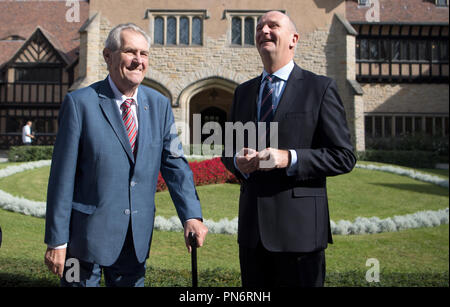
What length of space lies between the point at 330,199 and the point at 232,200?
217 cm

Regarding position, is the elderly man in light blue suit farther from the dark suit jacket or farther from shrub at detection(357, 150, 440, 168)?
shrub at detection(357, 150, 440, 168)

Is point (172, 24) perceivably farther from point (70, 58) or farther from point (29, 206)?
point (29, 206)

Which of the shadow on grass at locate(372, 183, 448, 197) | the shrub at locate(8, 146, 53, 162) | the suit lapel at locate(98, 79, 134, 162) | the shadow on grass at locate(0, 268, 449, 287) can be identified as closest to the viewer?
the suit lapel at locate(98, 79, 134, 162)

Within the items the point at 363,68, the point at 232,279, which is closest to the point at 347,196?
the point at 232,279

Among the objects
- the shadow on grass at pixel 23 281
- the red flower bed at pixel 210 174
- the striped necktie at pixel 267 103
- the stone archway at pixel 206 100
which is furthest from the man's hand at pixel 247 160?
the stone archway at pixel 206 100

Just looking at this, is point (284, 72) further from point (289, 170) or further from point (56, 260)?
point (56, 260)

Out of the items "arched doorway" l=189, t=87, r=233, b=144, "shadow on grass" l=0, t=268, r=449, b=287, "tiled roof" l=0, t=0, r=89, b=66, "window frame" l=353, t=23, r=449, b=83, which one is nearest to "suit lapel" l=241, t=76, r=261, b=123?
"shadow on grass" l=0, t=268, r=449, b=287

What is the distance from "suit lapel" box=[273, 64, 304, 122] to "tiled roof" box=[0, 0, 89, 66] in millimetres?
21848

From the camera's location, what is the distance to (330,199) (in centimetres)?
823

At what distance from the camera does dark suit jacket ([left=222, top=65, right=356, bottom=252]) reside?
1.97 meters

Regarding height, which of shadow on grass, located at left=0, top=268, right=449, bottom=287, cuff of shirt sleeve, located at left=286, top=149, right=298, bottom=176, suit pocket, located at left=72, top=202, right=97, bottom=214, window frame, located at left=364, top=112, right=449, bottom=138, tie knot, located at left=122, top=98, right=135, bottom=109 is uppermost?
window frame, located at left=364, top=112, right=449, bottom=138

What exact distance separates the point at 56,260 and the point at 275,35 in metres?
1.65
